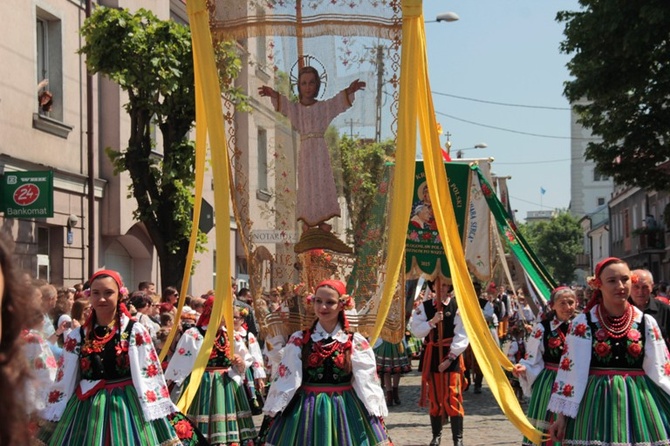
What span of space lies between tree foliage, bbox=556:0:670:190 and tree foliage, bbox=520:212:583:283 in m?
68.9

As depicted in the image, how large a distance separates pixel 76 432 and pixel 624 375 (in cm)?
356

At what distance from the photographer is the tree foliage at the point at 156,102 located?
14617 mm

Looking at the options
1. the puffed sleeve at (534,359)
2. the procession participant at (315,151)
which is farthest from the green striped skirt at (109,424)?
the puffed sleeve at (534,359)

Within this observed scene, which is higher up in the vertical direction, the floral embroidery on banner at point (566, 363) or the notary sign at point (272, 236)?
the notary sign at point (272, 236)

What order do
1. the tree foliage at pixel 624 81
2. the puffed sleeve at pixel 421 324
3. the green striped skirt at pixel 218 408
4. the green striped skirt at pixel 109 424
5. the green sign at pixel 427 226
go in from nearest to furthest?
the green striped skirt at pixel 109 424
the green striped skirt at pixel 218 408
the puffed sleeve at pixel 421 324
the green sign at pixel 427 226
the tree foliage at pixel 624 81

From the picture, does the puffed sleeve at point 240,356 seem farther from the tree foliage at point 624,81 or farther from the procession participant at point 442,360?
the tree foliage at point 624,81

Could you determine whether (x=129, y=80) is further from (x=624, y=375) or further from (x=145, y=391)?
(x=624, y=375)

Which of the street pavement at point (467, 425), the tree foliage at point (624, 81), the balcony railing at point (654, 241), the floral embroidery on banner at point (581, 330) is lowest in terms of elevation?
the street pavement at point (467, 425)

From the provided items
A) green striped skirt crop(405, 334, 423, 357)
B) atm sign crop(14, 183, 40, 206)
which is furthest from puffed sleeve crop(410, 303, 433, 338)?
atm sign crop(14, 183, 40, 206)

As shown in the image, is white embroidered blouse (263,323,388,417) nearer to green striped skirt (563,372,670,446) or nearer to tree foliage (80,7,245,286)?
green striped skirt (563,372,670,446)

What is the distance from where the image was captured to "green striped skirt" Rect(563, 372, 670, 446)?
652cm

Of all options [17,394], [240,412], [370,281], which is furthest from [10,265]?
[240,412]

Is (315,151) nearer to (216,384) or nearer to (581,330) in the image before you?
(581,330)

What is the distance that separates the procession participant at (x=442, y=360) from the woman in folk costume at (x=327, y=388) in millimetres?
3671
